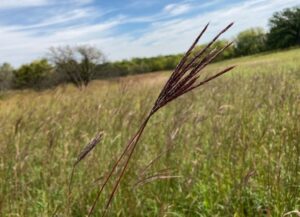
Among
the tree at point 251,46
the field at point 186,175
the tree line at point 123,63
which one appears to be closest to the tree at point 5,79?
the tree line at point 123,63

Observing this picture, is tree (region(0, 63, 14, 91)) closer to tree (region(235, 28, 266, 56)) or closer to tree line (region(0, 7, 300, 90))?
tree line (region(0, 7, 300, 90))

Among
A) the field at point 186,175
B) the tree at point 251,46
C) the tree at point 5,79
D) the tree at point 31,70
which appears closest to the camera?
the field at point 186,175

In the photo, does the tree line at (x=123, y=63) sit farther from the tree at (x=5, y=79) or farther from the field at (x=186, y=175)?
the field at (x=186, y=175)

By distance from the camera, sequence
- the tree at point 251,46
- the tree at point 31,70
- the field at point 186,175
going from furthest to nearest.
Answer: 1. the tree at point 251,46
2. the tree at point 31,70
3. the field at point 186,175

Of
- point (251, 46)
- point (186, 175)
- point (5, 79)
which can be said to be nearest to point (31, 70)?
point (5, 79)

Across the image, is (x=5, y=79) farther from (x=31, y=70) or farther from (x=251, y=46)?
(x=251, y=46)

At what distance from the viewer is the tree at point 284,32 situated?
55.3 meters

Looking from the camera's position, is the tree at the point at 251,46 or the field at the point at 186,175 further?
the tree at the point at 251,46

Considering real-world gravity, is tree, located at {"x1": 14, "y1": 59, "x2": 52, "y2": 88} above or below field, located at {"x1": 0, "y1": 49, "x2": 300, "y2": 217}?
above

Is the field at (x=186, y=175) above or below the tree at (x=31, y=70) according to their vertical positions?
below

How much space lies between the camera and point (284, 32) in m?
56.3

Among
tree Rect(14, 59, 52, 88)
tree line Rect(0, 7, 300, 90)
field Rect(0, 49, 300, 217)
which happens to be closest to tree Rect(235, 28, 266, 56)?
tree line Rect(0, 7, 300, 90)

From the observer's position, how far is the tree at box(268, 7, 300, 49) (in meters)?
55.3

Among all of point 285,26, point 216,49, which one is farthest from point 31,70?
point 216,49
